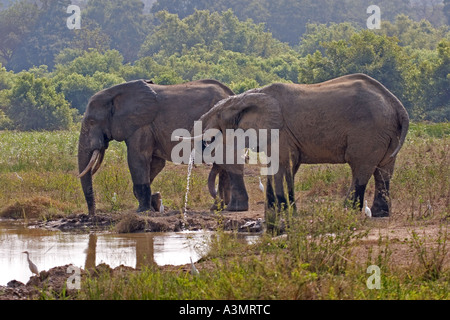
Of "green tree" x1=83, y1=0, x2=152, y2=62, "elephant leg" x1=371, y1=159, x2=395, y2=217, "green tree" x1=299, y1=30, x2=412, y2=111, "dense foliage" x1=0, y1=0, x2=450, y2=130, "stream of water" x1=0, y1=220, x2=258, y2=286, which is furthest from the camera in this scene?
"green tree" x1=83, y1=0, x2=152, y2=62

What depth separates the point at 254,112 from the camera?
427 inches

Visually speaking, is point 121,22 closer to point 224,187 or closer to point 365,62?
point 365,62

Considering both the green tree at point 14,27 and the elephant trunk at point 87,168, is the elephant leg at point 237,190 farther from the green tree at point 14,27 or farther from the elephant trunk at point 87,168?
the green tree at point 14,27

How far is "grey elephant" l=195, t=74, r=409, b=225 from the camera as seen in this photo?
10602mm

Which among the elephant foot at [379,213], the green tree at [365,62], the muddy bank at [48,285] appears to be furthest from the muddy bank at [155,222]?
the green tree at [365,62]

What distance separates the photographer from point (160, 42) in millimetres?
76438

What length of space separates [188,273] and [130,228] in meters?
4.19

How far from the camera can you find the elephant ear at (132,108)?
43.1ft

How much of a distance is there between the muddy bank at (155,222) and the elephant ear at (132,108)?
4.38ft

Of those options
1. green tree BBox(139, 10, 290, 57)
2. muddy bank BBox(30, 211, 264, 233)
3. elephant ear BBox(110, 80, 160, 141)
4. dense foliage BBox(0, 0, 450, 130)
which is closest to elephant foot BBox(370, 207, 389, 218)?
muddy bank BBox(30, 211, 264, 233)

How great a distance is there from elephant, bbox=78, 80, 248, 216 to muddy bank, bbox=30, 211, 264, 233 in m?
0.44

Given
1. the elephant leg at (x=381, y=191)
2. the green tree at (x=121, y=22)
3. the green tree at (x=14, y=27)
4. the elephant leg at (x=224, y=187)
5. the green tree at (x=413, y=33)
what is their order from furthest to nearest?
the green tree at (x=121, y=22)
the green tree at (x=14, y=27)
the green tree at (x=413, y=33)
the elephant leg at (x=224, y=187)
the elephant leg at (x=381, y=191)

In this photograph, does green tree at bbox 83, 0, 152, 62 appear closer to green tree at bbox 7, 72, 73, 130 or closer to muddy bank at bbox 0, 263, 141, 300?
green tree at bbox 7, 72, 73, 130
